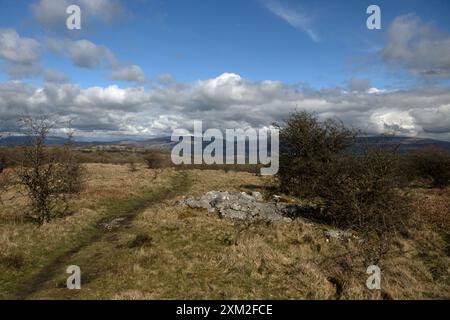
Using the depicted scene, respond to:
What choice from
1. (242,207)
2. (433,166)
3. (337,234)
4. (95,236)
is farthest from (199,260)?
(433,166)

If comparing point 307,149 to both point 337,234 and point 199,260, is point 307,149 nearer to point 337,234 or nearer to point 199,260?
point 337,234

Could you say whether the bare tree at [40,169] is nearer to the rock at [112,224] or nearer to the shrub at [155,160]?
the rock at [112,224]

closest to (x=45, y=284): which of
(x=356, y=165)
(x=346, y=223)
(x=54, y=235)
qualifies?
(x=54, y=235)

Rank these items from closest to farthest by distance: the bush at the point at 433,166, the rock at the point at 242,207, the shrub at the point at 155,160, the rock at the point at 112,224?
the rock at the point at 112,224
the rock at the point at 242,207
the bush at the point at 433,166
the shrub at the point at 155,160

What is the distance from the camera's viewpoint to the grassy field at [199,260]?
492 inches

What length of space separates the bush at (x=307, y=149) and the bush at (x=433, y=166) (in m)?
15.6

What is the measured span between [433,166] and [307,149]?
20.5 m

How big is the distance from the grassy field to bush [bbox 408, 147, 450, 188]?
23563 millimetres

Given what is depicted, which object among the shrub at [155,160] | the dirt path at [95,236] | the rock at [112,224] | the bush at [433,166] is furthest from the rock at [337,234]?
the shrub at [155,160]

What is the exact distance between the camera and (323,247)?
17.4 meters

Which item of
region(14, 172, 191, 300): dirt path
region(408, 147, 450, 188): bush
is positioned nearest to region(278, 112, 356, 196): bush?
region(14, 172, 191, 300): dirt path

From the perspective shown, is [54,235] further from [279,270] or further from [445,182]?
[445,182]

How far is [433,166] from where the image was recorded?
148ft
